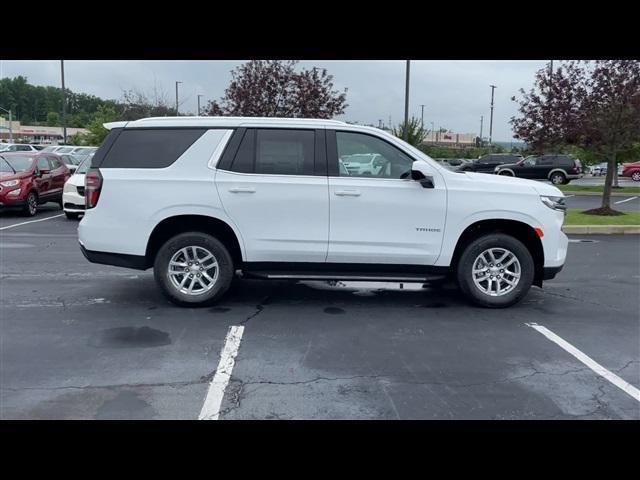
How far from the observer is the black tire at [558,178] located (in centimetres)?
3098

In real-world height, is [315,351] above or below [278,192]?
below

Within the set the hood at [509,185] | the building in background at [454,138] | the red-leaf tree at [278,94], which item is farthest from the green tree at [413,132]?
the building in background at [454,138]

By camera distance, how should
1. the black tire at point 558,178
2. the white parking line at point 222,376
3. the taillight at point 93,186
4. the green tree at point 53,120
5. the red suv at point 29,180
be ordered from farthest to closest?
the green tree at point 53,120 → the black tire at point 558,178 → the red suv at point 29,180 → the taillight at point 93,186 → the white parking line at point 222,376

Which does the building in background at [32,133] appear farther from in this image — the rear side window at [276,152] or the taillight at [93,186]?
the rear side window at [276,152]

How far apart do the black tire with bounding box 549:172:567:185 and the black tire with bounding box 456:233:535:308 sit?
27.3 metres

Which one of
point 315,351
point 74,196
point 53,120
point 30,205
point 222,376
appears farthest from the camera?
point 53,120

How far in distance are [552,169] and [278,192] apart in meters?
28.5

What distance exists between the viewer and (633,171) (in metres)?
37.9

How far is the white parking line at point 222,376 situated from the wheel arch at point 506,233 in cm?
257

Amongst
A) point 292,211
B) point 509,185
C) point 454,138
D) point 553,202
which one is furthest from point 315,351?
point 454,138

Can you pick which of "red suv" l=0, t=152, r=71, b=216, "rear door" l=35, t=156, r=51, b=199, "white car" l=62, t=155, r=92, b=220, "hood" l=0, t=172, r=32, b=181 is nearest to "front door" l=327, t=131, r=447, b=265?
"white car" l=62, t=155, r=92, b=220

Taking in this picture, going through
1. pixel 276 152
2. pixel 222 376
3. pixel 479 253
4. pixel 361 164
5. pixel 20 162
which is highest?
pixel 276 152

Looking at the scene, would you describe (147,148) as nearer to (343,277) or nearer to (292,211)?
(292,211)
